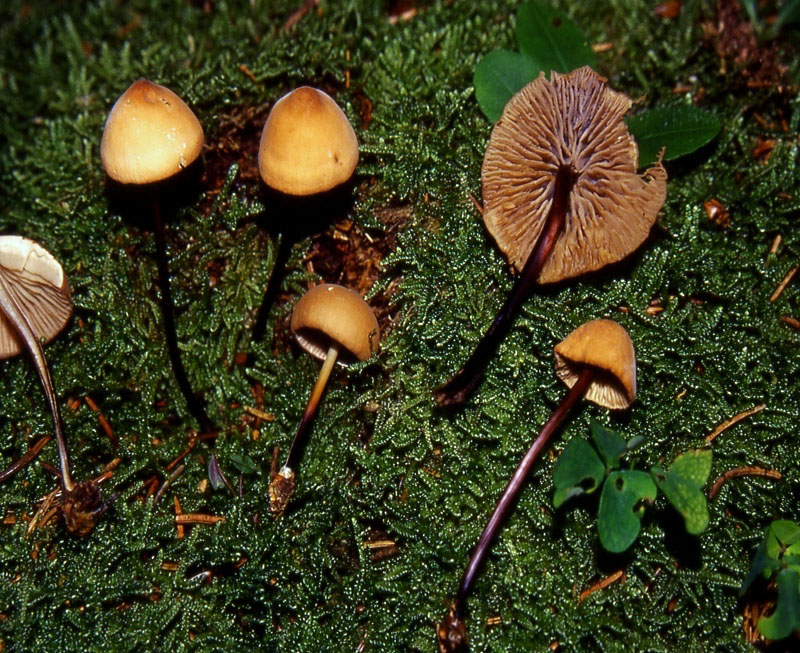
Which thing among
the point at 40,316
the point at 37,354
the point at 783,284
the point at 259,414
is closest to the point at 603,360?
the point at 783,284

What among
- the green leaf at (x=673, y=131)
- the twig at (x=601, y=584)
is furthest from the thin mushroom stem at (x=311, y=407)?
the green leaf at (x=673, y=131)

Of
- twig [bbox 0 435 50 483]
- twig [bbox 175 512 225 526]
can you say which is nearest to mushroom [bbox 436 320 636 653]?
twig [bbox 175 512 225 526]

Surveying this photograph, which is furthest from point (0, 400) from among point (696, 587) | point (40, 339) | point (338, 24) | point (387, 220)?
point (696, 587)

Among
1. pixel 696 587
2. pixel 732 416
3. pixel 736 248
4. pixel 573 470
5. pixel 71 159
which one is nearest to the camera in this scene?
pixel 573 470

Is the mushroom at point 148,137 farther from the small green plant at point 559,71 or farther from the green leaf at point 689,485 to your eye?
the green leaf at point 689,485

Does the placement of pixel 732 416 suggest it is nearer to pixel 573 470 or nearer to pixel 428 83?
pixel 573 470

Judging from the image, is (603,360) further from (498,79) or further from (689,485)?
(498,79)
